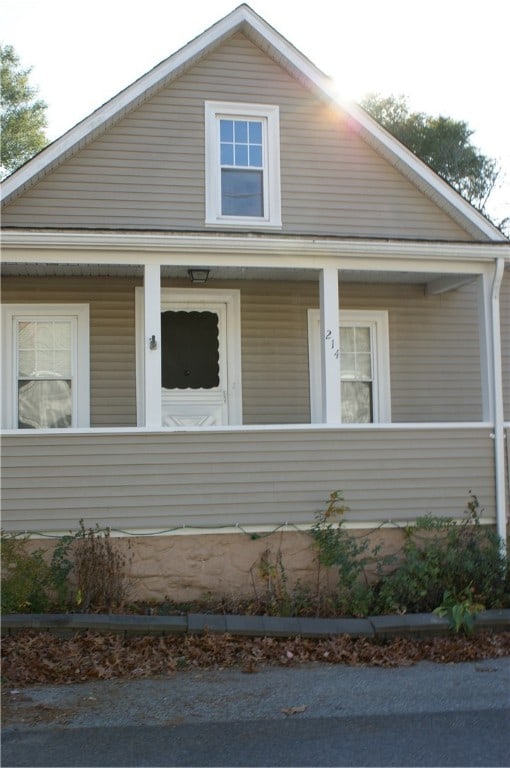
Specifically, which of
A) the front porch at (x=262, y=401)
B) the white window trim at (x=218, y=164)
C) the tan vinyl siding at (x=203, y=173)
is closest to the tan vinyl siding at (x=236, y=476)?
the front porch at (x=262, y=401)

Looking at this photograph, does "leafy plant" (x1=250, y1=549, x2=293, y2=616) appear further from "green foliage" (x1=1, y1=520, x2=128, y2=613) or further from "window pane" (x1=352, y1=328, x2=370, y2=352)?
"window pane" (x1=352, y1=328, x2=370, y2=352)

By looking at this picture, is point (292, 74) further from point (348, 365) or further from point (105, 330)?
point (105, 330)

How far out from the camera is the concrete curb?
22.0 ft

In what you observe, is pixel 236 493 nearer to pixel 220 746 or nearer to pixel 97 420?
pixel 97 420

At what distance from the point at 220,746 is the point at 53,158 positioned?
6682 mm

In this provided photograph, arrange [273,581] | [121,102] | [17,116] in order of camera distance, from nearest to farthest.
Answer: [273,581], [121,102], [17,116]

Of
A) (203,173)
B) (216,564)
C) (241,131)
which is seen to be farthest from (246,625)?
(241,131)

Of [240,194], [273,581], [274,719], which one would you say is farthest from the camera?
[240,194]

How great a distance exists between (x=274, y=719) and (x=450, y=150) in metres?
24.0

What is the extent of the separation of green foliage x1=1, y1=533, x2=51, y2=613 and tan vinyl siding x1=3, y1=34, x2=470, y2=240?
3762mm

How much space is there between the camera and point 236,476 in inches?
311

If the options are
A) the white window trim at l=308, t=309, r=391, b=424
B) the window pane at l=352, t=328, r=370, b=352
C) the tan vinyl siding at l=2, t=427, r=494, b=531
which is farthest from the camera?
the window pane at l=352, t=328, r=370, b=352

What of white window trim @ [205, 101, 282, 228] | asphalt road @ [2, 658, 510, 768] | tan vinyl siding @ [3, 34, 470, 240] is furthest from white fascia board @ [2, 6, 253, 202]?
asphalt road @ [2, 658, 510, 768]

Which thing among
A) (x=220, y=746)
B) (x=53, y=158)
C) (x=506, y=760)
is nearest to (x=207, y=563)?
(x=220, y=746)
